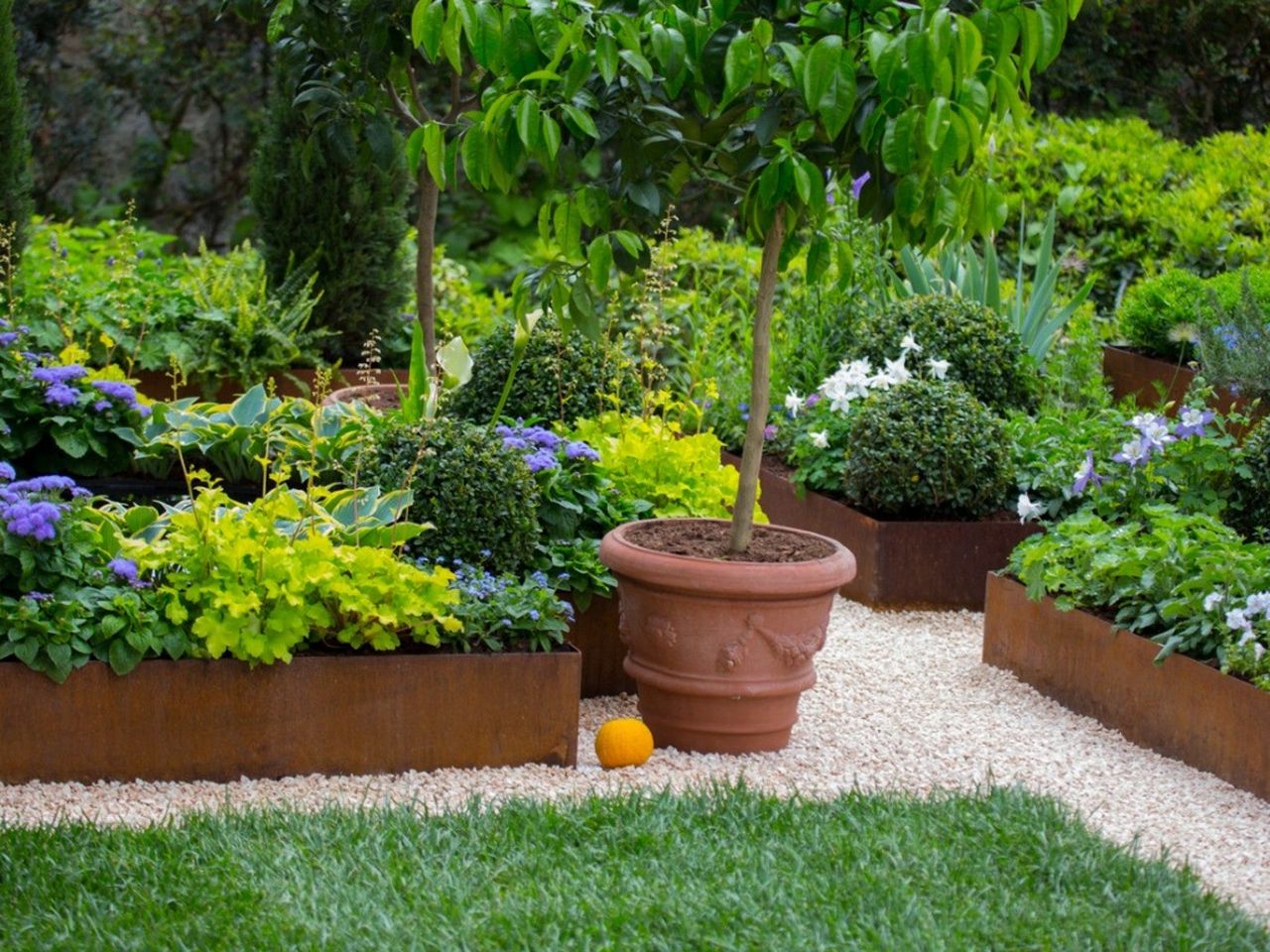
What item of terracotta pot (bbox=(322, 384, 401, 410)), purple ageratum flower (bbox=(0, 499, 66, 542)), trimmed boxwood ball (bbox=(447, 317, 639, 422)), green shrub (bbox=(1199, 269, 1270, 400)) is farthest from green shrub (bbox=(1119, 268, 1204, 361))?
purple ageratum flower (bbox=(0, 499, 66, 542))

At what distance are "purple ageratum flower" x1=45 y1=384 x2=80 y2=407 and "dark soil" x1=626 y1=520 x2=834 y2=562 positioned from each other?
75.4 inches

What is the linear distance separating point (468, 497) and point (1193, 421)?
2.26m

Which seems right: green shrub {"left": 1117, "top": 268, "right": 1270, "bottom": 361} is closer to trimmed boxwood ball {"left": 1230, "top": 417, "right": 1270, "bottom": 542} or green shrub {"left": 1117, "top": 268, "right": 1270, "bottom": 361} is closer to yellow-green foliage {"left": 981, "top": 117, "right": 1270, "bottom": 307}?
yellow-green foliage {"left": 981, "top": 117, "right": 1270, "bottom": 307}

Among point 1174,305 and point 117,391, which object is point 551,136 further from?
point 1174,305

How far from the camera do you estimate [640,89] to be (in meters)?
3.72

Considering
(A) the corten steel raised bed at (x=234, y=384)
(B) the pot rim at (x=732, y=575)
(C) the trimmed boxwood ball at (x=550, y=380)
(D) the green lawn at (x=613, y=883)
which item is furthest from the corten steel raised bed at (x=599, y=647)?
(A) the corten steel raised bed at (x=234, y=384)

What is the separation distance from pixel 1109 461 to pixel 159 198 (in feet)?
28.5

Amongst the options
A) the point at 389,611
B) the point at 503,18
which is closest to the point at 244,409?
the point at 389,611

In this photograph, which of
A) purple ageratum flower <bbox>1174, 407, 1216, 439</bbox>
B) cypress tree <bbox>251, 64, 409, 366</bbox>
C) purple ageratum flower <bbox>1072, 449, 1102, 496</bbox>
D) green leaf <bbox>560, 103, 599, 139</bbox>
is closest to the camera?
green leaf <bbox>560, 103, 599, 139</bbox>

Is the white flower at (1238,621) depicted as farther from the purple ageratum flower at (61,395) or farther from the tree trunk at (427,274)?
the purple ageratum flower at (61,395)

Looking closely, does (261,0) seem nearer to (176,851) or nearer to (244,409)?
(244,409)

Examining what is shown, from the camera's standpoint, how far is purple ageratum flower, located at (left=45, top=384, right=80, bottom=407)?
5047 mm

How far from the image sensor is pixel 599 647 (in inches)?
182

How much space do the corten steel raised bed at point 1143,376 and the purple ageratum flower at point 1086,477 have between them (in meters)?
1.60
